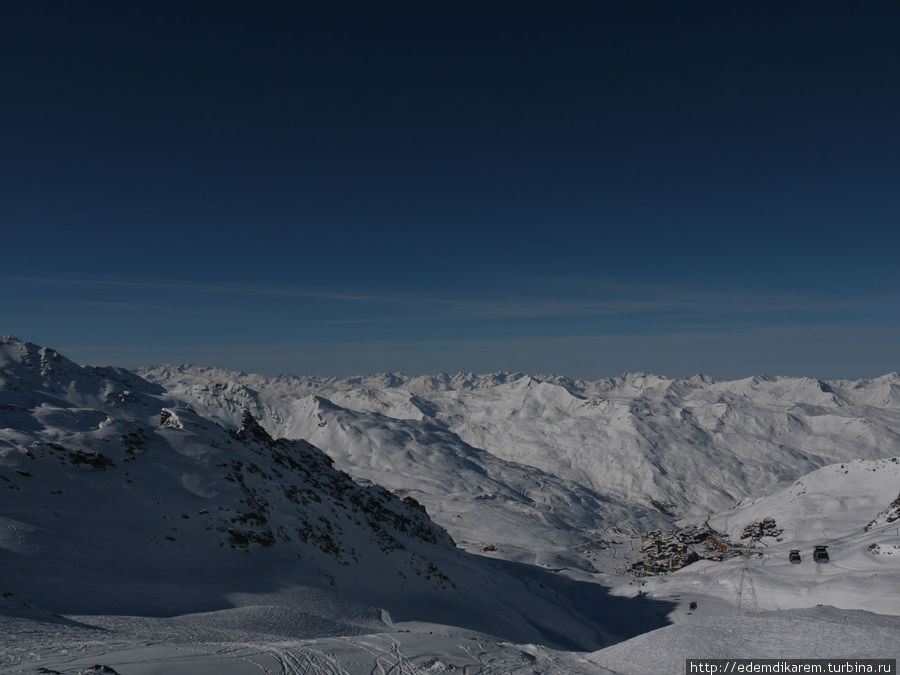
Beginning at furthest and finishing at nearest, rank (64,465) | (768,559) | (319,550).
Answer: (768,559), (319,550), (64,465)

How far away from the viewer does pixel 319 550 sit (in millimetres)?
43250

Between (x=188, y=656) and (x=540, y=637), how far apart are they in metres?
42.6

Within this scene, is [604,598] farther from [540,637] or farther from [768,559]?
[540,637]

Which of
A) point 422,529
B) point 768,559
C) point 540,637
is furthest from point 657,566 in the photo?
point 540,637

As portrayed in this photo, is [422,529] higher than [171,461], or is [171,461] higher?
[171,461]

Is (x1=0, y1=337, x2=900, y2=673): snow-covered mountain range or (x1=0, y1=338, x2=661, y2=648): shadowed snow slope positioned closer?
(x1=0, y1=337, x2=900, y2=673): snow-covered mountain range

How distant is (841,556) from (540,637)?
5163cm

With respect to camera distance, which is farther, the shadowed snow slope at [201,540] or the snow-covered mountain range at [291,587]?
the shadowed snow slope at [201,540]

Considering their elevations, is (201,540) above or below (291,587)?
above

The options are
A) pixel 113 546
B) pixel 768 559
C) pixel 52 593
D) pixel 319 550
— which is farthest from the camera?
pixel 768 559

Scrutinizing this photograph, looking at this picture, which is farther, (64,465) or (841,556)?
(841,556)

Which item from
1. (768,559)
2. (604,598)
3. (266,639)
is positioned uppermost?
(266,639)

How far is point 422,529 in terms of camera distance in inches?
3189

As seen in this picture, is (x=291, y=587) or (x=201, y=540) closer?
(x=291, y=587)
